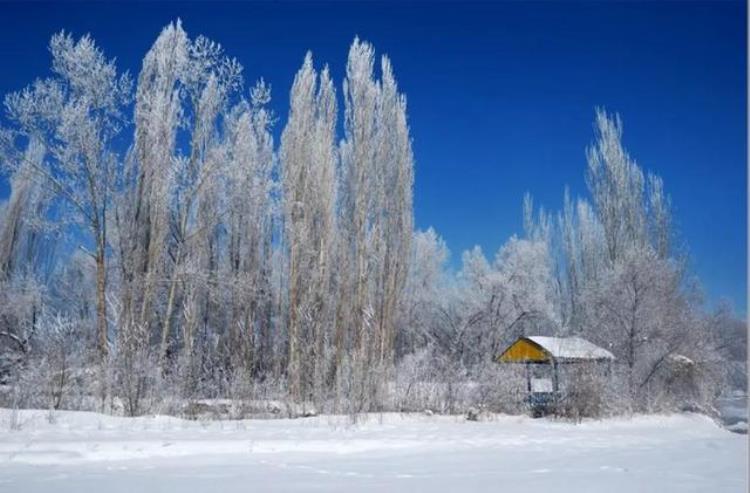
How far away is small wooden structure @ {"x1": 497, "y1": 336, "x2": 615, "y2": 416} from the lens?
12.6 metres

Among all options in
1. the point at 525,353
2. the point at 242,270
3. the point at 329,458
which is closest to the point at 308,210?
the point at 242,270

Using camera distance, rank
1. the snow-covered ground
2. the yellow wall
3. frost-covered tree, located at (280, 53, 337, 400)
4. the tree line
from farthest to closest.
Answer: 1. the yellow wall
2. frost-covered tree, located at (280, 53, 337, 400)
3. the tree line
4. the snow-covered ground

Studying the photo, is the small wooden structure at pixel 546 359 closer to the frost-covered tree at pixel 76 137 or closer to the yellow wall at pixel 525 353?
the yellow wall at pixel 525 353

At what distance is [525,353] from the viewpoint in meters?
16.2

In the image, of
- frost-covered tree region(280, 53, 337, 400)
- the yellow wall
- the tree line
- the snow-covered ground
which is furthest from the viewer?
the yellow wall

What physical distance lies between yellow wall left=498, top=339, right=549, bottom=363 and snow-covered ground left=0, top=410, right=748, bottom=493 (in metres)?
6.82

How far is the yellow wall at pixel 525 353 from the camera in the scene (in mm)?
15398

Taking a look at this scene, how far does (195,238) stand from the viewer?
1493cm

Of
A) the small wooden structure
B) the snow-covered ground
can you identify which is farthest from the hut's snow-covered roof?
the snow-covered ground

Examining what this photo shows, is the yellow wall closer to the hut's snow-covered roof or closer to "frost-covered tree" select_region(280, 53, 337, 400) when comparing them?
the hut's snow-covered roof

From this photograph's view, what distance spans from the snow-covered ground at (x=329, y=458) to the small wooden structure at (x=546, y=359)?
13.1ft

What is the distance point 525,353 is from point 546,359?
1161 millimetres

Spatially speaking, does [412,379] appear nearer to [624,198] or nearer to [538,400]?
[538,400]

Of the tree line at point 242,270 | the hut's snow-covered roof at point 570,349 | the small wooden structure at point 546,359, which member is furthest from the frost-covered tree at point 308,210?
the hut's snow-covered roof at point 570,349
